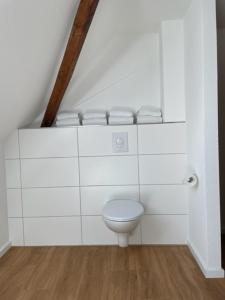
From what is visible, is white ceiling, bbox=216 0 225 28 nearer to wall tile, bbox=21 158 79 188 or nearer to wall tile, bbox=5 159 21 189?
wall tile, bbox=21 158 79 188

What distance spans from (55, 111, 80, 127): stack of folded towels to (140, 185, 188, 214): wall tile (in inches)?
37.3

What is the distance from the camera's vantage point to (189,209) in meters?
2.71

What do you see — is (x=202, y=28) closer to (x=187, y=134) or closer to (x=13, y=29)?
(x=187, y=134)

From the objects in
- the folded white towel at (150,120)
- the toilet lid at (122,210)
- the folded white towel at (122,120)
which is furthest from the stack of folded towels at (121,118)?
the toilet lid at (122,210)

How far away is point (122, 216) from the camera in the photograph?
234 cm

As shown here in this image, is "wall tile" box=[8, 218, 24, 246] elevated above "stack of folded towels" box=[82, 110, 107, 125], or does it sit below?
below

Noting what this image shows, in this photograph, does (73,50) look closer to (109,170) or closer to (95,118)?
(95,118)

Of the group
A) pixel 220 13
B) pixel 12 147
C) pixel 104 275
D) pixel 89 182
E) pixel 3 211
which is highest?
pixel 220 13

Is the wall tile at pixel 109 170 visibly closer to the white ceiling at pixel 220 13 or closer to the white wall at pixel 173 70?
the white wall at pixel 173 70

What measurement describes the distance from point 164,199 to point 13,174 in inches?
61.6

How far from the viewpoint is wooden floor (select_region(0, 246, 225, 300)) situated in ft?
6.62

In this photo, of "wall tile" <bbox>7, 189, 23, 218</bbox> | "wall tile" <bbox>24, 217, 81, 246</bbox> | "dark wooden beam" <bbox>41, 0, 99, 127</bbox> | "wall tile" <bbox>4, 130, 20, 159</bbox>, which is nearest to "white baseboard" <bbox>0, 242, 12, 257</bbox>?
"wall tile" <bbox>24, 217, 81, 246</bbox>

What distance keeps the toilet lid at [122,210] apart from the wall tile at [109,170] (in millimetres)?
242

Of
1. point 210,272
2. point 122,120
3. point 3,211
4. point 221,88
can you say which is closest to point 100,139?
point 122,120
